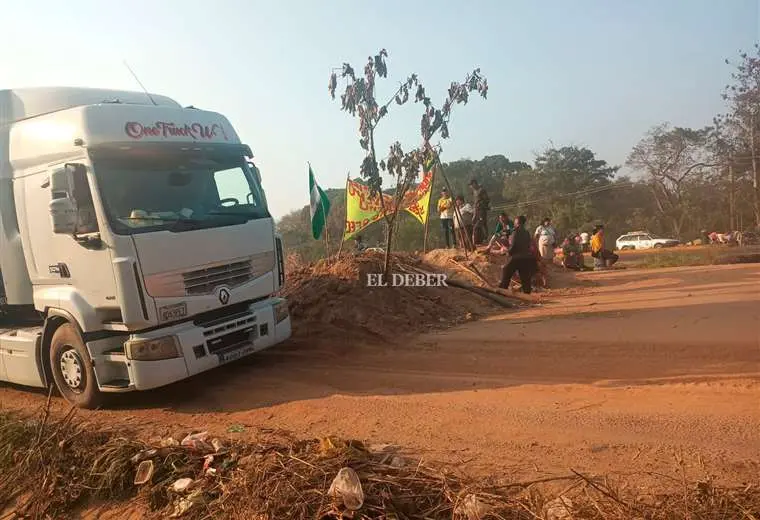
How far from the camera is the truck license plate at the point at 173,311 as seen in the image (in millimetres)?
5660

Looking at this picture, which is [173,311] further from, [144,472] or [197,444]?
[144,472]

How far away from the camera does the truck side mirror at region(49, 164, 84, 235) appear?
536 centimetres

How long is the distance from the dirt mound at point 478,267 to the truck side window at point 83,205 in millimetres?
8563

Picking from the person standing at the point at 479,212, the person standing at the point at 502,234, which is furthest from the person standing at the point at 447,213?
the person standing at the point at 502,234

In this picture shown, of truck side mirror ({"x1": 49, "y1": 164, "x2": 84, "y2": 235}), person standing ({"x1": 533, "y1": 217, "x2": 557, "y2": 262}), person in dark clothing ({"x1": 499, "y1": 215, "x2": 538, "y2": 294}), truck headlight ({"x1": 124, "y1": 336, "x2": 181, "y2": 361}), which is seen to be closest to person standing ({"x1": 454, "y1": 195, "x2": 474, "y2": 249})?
person standing ({"x1": 533, "y1": 217, "x2": 557, "y2": 262})

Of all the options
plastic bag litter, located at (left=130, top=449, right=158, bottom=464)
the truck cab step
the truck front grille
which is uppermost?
the truck front grille

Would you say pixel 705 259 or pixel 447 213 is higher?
pixel 447 213

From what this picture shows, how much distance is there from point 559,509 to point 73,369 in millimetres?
5292

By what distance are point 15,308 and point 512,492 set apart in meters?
6.37

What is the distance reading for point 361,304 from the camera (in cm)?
924

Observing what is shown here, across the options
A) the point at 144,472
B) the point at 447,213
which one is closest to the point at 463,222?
the point at 447,213

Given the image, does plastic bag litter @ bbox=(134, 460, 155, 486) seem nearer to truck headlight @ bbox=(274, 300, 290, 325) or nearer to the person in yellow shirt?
truck headlight @ bbox=(274, 300, 290, 325)

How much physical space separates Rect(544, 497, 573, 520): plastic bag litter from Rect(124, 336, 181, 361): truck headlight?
13.4 ft

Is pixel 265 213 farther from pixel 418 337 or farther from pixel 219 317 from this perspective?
pixel 418 337
